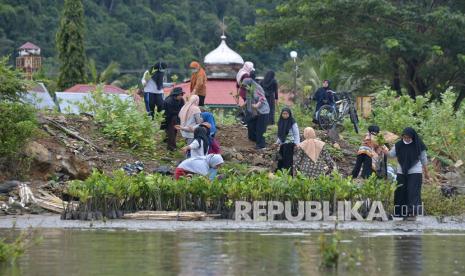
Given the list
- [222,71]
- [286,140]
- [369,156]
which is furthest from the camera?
[222,71]

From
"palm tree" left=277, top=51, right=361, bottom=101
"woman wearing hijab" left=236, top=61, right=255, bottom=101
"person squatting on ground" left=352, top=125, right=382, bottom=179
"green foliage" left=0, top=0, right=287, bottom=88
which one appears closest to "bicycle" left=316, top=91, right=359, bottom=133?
"woman wearing hijab" left=236, top=61, right=255, bottom=101

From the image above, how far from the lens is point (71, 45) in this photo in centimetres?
7550

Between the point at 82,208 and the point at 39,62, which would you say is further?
the point at 39,62

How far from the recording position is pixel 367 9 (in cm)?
4772

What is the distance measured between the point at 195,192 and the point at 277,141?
5.69 metres

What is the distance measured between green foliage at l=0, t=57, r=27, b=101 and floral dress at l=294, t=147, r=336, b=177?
A: 553 centimetres

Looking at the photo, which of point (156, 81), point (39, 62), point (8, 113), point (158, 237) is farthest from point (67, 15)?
point (158, 237)

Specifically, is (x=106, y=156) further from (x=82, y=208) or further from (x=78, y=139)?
(x=82, y=208)

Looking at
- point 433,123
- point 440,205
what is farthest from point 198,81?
point 440,205

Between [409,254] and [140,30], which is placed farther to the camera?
[140,30]

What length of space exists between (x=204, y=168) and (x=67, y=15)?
2009 inches

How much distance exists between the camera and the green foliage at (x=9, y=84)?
88.5 ft

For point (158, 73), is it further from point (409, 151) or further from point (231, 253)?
point (231, 253)

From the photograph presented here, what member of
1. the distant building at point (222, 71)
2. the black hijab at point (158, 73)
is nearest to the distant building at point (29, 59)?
the distant building at point (222, 71)
